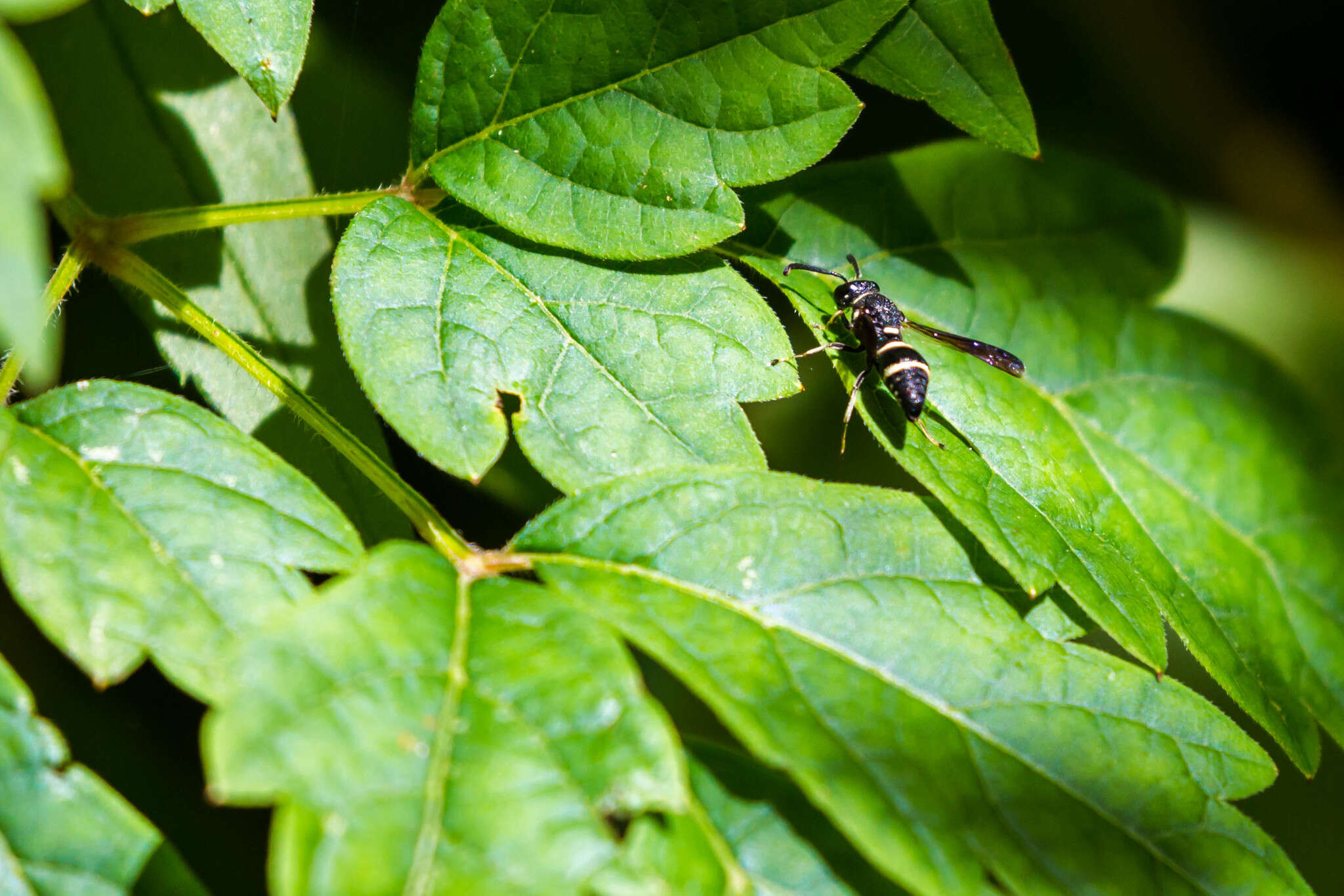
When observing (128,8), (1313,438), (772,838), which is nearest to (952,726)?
(772,838)

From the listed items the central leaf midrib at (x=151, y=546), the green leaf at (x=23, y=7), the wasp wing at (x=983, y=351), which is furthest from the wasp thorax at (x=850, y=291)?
the green leaf at (x=23, y=7)

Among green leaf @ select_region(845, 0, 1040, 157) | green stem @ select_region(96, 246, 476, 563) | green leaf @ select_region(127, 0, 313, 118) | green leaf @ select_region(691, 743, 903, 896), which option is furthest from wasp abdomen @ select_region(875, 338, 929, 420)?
green leaf @ select_region(127, 0, 313, 118)

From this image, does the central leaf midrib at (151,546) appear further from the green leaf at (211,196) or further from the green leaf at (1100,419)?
the green leaf at (1100,419)

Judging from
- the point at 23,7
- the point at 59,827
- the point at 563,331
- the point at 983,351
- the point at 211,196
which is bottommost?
the point at 59,827

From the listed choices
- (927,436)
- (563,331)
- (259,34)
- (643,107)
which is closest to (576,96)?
(643,107)

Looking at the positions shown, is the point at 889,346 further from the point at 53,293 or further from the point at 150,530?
the point at 53,293
